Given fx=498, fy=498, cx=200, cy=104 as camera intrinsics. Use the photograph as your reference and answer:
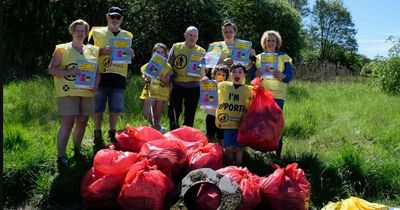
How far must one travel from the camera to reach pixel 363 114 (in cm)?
972

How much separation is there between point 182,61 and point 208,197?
2422 millimetres

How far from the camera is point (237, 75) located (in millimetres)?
5590

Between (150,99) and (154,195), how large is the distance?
2401mm

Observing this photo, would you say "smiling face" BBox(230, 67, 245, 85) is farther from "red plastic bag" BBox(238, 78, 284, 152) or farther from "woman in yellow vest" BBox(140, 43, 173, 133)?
"woman in yellow vest" BBox(140, 43, 173, 133)

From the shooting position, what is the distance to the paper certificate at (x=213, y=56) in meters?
6.20

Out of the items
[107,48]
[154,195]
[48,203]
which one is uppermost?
[107,48]

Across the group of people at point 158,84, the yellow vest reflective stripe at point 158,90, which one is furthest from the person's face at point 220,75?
the yellow vest reflective stripe at point 158,90

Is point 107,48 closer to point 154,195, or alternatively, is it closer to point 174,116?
point 174,116

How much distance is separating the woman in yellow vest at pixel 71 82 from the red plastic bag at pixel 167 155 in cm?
98

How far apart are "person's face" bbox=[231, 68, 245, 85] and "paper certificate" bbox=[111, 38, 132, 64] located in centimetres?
139

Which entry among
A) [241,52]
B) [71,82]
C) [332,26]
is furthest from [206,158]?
[332,26]

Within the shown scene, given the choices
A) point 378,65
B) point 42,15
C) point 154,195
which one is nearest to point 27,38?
point 42,15

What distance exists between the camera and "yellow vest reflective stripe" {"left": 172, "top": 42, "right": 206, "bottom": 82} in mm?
6598

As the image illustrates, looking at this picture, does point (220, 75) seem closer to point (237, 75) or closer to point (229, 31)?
point (237, 75)
